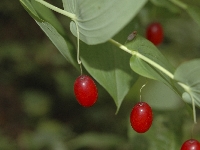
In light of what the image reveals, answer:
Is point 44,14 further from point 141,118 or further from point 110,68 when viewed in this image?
point 141,118

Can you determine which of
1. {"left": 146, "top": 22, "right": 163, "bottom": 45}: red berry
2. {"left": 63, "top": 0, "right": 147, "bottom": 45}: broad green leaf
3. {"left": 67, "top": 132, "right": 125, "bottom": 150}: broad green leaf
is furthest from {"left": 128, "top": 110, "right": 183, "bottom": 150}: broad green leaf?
{"left": 63, "top": 0, "right": 147, "bottom": 45}: broad green leaf

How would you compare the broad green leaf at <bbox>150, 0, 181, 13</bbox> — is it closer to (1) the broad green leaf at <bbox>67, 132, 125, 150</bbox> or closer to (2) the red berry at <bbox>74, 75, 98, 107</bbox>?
(2) the red berry at <bbox>74, 75, 98, 107</bbox>

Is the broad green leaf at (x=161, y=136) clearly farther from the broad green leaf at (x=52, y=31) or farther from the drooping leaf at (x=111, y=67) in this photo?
the broad green leaf at (x=52, y=31)

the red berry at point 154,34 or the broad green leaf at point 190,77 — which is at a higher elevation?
the broad green leaf at point 190,77

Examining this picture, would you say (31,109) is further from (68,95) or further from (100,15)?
(100,15)

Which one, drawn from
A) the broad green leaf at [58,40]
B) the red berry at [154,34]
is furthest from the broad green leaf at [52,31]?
the red berry at [154,34]

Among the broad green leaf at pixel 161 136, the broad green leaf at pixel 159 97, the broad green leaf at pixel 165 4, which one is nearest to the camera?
the broad green leaf at pixel 165 4

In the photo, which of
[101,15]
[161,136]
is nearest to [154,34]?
[161,136]
